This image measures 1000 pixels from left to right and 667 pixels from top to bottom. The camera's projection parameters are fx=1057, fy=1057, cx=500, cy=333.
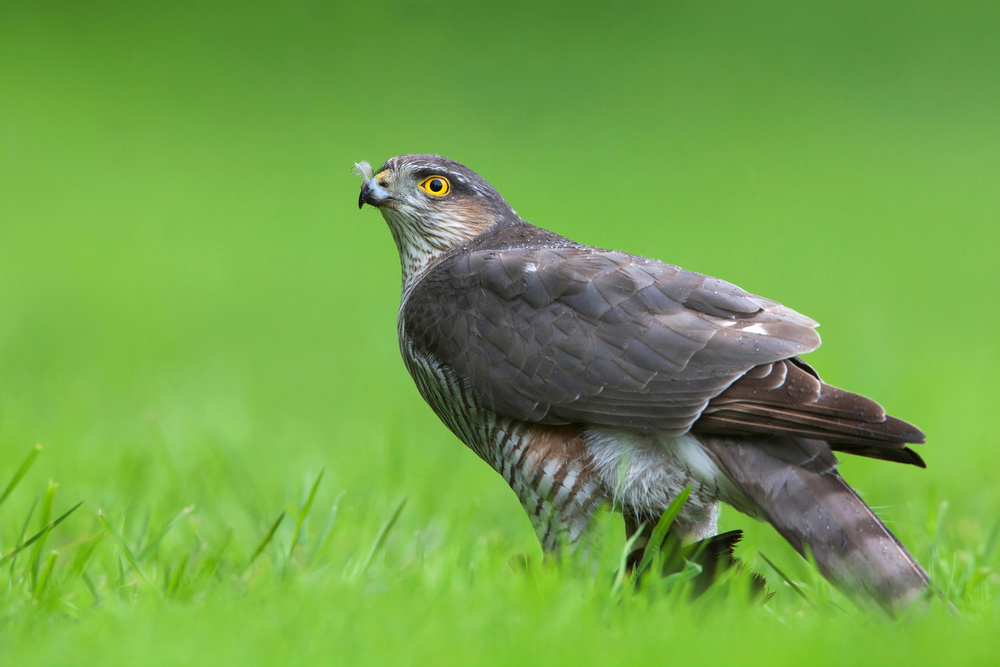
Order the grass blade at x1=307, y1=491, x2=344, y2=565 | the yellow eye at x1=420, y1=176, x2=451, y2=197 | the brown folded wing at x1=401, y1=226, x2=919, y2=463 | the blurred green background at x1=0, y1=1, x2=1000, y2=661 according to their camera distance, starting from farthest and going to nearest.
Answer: the blurred green background at x1=0, y1=1, x2=1000, y2=661, the yellow eye at x1=420, y1=176, x2=451, y2=197, the grass blade at x1=307, y1=491, x2=344, y2=565, the brown folded wing at x1=401, y1=226, x2=919, y2=463

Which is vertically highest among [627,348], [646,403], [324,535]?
[627,348]

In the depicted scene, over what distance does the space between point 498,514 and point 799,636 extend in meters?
2.80

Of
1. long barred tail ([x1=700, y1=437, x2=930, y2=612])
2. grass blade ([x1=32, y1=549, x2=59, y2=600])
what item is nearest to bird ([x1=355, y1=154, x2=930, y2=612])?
long barred tail ([x1=700, y1=437, x2=930, y2=612])

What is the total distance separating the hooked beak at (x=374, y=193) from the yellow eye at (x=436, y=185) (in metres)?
0.18

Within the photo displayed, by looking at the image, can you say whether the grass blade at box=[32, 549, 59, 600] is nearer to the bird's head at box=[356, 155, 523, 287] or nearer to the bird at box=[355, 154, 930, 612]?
the bird at box=[355, 154, 930, 612]

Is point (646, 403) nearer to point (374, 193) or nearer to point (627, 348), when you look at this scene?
point (627, 348)

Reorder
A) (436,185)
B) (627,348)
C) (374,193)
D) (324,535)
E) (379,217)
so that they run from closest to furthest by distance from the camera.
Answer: (627,348) → (324,535) → (374,193) → (436,185) → (379,217)

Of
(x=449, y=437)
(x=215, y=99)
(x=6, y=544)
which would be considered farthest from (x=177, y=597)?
(x=215, y=99)

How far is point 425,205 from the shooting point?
4629 mm

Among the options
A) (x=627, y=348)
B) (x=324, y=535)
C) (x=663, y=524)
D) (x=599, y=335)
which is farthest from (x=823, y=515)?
(x=324, y=535)

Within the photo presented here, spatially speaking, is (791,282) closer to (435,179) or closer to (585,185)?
(585,185)

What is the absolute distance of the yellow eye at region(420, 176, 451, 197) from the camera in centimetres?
467

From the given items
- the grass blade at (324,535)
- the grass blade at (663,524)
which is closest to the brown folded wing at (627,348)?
the grass blade at (663,524)

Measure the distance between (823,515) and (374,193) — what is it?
2386 millimetres
